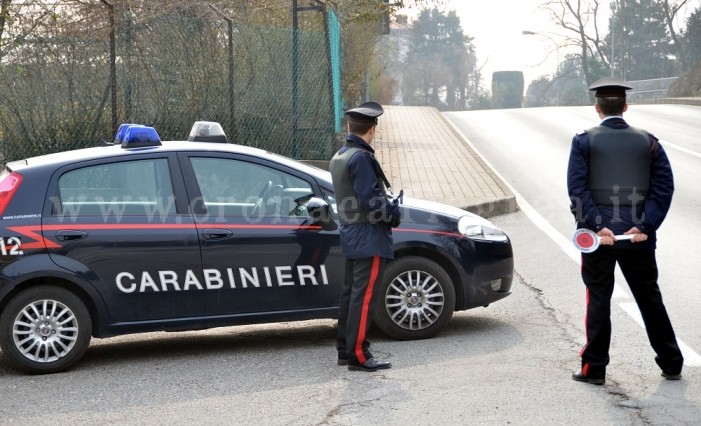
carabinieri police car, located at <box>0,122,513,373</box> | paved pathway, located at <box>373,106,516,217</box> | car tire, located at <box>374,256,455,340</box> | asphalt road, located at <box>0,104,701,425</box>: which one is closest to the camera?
asphalt road, located at <box>0,104,701,425</box>

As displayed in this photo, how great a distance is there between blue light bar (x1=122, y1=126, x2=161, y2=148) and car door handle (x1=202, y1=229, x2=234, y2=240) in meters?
0.75

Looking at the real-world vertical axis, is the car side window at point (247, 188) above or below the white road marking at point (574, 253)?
above

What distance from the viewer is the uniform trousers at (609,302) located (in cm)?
581

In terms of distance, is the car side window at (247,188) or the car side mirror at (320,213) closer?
the car side mirror at (320,213)

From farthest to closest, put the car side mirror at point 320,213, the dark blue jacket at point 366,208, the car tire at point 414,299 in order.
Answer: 1. the car tire at point 414,299
2. the car side mirror at point 320,213
3. the dark blue jacket at point 366,208

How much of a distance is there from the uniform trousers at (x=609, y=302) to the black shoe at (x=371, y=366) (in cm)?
121

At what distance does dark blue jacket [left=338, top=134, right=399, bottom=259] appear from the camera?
6305 mm

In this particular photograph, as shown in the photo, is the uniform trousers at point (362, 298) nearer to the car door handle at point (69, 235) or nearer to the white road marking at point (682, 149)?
the car door handle at point (69, 235)

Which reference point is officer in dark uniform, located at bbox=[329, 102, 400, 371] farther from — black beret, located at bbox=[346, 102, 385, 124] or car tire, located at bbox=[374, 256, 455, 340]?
car tire, located at bbox=[374, 256, 455, 340]

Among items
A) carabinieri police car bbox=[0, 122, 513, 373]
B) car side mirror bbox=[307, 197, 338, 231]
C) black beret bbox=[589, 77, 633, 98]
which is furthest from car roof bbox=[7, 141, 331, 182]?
black beret bbox=[589, 77, 633, 98]

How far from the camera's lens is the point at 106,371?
666cm

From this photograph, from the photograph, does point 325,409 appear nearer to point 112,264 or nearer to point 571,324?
point 112,264

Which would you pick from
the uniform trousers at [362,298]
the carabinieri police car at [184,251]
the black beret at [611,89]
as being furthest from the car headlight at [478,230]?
the black beret at [611,89]

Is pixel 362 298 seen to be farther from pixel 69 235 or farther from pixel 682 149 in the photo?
pixel 682 149
